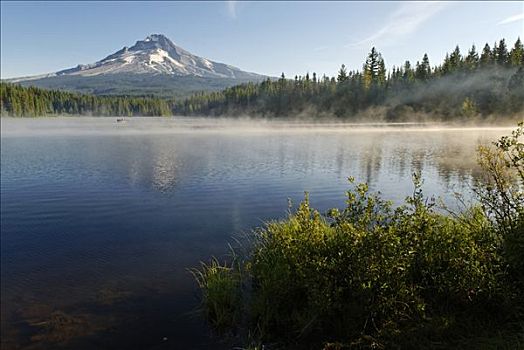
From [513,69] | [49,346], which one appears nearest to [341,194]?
[49,346]

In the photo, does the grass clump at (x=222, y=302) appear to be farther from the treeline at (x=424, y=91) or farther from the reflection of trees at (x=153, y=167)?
the treeline at (x=424, y=91)

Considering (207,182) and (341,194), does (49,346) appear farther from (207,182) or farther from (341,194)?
(207,182)

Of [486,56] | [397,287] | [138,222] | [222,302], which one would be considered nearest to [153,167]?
[138,222]

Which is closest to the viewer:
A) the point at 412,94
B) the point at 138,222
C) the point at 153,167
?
the point at 138,222

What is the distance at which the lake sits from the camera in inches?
440

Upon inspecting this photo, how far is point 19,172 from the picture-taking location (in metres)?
38.6

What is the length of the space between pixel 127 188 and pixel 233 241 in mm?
16853

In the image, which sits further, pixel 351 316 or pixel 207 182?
pixel 207 182

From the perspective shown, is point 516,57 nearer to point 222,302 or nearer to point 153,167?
point 153,167

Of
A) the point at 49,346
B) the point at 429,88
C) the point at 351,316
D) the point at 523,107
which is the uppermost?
the point at 429,88

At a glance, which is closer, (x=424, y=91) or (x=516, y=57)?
(x=516, y=57)

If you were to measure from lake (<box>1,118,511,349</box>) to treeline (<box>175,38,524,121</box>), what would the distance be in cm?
7770

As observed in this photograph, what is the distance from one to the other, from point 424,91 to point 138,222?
5520 inches

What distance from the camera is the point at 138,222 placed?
2195 cm
